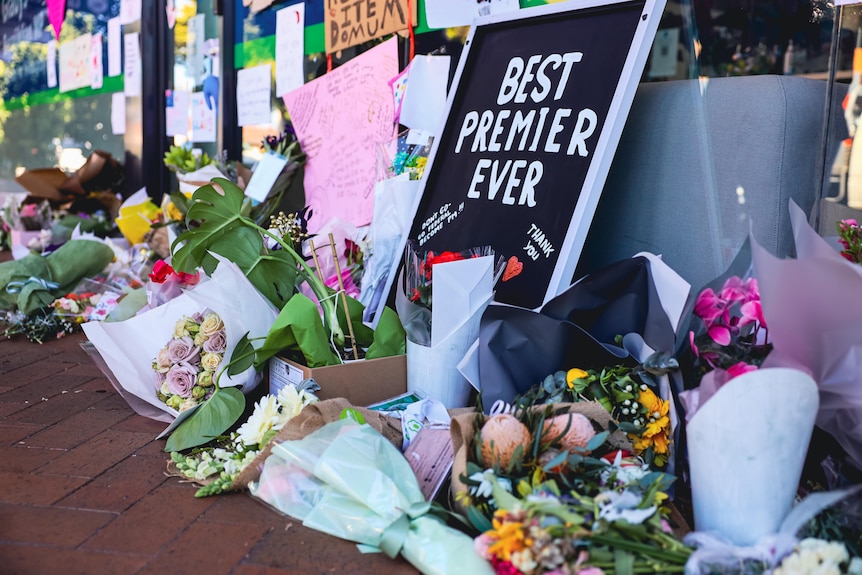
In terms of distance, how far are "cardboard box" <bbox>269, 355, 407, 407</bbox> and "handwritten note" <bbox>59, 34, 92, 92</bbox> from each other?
14.4ft

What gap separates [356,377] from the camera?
2.13 m

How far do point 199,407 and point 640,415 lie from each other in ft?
3.90

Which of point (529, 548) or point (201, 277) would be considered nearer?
point (529, 548)

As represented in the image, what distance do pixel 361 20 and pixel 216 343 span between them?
72.4 inches

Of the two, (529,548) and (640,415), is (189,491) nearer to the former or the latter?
(529,548)

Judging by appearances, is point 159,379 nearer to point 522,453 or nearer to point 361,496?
point 361,496

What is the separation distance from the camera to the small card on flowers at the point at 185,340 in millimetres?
2207

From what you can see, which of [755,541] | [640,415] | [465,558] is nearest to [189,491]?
[465,558]

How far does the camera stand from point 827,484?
1.64 meters

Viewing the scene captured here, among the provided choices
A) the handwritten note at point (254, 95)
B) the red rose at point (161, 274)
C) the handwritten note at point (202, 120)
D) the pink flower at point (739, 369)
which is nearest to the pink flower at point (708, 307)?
the pink flower at point (739, 369)

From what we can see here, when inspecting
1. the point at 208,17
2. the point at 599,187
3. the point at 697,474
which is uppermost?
the point at 208,17

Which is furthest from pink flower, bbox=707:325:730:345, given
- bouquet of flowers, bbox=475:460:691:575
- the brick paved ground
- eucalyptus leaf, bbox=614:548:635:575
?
the brick paved ground

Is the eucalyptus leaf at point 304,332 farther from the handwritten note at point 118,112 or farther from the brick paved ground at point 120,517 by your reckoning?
the handwritten note at point 118,112

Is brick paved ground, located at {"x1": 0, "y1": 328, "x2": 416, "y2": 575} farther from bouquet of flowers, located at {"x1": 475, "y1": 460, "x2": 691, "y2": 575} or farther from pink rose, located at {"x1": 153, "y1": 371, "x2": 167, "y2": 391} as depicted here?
bouquet of flowers, located at {"x1": 475, "y1": 460, "x2": 691, "y2": 575}
